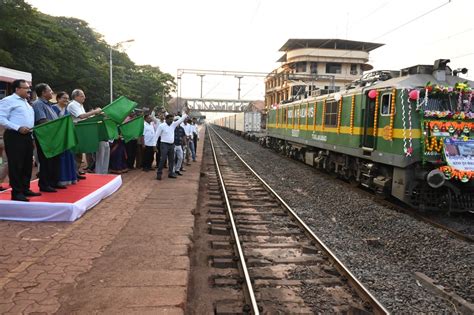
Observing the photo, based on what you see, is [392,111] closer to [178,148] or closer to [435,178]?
[435,178]

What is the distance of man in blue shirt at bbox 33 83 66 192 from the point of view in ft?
22.0

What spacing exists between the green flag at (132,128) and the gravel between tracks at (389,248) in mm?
4282

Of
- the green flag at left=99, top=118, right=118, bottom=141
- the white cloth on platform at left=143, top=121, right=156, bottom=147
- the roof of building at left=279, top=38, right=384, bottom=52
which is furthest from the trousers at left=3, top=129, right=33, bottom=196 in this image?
the roof of building at left=279, top=38, right=384, bottom=52

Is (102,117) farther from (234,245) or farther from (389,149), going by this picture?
(389,149)

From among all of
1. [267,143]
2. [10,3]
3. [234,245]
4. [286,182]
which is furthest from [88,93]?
[234,245]

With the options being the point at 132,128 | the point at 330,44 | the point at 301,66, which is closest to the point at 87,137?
the point at 132,128

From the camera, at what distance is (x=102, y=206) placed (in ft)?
24.3

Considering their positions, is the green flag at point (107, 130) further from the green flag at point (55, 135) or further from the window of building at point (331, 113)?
the window of building at point (331, 113)

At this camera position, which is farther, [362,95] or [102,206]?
[362,95]

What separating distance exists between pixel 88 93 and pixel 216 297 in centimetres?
3305

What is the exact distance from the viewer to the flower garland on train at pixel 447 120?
828 centimetres

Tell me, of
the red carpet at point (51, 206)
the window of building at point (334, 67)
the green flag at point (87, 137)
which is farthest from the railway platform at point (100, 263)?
the window of building at point (334, 67)

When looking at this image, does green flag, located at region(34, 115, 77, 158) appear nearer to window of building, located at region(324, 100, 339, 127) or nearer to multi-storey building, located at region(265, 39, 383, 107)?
window of building, located at region(324, 100, 339, 127)

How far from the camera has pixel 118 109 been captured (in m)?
9.67
